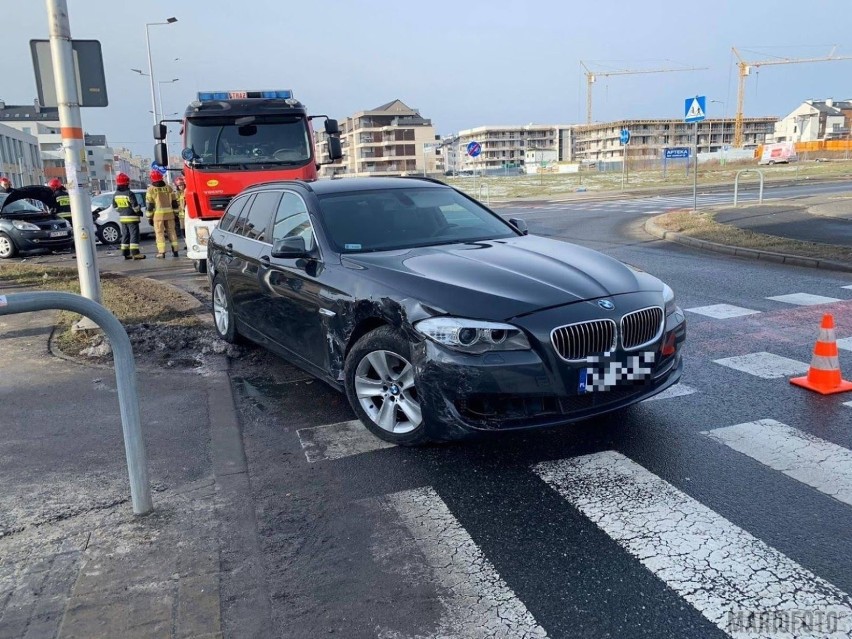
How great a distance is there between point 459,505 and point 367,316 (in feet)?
4.58

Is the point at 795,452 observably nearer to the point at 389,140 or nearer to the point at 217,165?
the point at 217,165

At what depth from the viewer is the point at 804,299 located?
352 inches

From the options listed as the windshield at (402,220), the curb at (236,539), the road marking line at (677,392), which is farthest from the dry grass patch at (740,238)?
the curb at (236,539)

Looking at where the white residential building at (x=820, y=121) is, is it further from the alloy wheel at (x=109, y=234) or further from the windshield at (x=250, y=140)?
the windshield at (x=250, y=140)

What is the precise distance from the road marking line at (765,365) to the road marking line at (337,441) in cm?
329

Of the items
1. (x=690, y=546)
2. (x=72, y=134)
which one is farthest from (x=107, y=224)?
(x=690, y=546)

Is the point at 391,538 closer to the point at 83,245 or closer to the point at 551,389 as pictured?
the point at 551,389

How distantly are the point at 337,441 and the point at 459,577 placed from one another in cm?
184

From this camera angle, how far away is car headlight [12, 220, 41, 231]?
1733 cm

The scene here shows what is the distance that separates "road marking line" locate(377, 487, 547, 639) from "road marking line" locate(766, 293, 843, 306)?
260 inches

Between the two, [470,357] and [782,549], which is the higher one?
[470,357]

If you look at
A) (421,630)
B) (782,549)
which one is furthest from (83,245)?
(782,549)

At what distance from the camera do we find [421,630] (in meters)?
2.85

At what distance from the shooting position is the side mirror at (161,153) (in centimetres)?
1300
